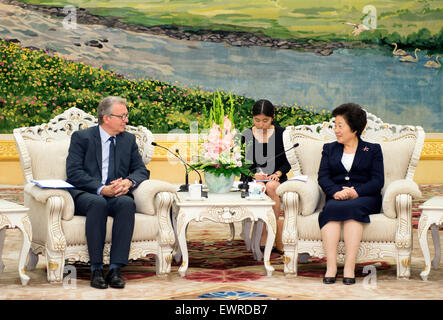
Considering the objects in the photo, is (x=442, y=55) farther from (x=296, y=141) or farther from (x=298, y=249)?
(x=298, y=249)

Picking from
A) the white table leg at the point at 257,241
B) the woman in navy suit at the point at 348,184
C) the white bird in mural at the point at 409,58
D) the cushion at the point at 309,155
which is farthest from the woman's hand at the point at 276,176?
the white bird in mural at the point at 409,58

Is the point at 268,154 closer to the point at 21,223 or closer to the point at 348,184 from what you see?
the point at 348,184

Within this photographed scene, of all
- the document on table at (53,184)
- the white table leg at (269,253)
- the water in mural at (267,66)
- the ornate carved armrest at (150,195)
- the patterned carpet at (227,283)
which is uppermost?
the water in mural at (267,66)

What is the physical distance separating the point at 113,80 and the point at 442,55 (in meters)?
4.95

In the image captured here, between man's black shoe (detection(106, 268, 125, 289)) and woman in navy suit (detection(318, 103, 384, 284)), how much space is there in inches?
51.7

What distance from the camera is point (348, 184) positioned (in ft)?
15.3

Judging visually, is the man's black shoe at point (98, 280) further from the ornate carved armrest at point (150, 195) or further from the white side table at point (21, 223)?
the ornate carved armrest at point (150, 195)

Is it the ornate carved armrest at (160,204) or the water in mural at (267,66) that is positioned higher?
the water in mural at (267,66)

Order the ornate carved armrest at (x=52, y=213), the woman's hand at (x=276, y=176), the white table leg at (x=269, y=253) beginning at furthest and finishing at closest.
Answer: the woman's hand at (x=276, y=176) < the white table leg at (x=269, y=253) < the ornate carved armrest at (x=52, y=213)

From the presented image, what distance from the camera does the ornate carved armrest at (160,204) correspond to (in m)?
4.45

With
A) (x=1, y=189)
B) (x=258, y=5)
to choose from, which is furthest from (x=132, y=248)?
(x=258, y=5)

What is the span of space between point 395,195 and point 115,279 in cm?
193

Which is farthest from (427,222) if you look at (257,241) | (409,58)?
(409,58)

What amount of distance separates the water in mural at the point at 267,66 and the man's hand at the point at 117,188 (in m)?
5.36
